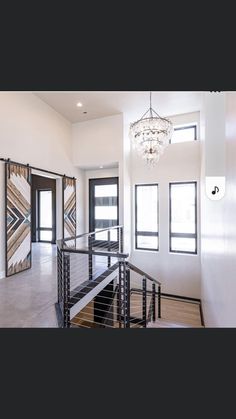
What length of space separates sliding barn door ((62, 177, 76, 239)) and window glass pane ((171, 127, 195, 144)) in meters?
3.18

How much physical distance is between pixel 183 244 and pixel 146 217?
51.7 inches

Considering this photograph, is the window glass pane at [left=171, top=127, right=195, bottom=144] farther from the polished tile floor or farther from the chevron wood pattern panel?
the polished tile floor

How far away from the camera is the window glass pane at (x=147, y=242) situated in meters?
5.97

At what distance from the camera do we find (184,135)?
5680mm

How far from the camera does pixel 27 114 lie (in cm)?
429

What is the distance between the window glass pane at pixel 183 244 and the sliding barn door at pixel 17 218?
3811 mm

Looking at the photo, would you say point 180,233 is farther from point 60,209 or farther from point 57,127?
point 57,127

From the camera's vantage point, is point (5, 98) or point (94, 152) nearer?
point (5, 98)

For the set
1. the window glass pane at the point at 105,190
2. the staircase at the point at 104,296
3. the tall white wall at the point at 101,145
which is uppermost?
the tall white wall at the point at 101,145

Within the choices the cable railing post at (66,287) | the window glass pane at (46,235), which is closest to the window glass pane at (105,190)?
the window glass pane at (46,235)

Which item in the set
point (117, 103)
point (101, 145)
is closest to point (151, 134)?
point (117, 103)

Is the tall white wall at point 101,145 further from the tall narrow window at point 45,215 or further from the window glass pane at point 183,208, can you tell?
the tall narrow window at point 45,215

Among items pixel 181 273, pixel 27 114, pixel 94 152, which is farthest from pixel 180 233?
pixel 27 114

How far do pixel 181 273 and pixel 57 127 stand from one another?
5.18m
